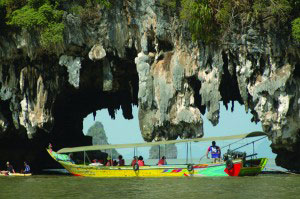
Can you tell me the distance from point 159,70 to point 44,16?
5707 mm

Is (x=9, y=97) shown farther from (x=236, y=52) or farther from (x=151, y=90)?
(x=236, y=52)

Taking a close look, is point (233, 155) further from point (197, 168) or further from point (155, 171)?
point (155, 171)

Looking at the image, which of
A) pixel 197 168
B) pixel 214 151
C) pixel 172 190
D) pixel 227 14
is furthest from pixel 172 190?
pixel 227 14

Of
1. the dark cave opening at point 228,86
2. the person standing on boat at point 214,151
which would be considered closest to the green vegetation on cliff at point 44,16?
the dark cave opening at point 228,86

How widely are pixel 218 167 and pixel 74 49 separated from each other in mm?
8580

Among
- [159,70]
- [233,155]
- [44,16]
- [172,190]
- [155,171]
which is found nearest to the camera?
[172,190]

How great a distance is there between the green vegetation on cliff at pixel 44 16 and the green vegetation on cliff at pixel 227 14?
4.21 meters

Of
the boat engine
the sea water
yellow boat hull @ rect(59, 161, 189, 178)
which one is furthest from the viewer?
yellow boat hull @ rect(59, 161, 189, 178)

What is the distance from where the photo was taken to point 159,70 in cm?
2686

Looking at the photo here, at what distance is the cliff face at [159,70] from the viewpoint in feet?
83.0

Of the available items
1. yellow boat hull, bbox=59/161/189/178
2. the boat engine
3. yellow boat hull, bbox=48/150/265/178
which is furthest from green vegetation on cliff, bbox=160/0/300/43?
yellow boat hull, bbox=59/161/189/178

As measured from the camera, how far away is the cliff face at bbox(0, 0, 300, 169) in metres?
25.3

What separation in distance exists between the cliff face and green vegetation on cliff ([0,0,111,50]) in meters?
0.46

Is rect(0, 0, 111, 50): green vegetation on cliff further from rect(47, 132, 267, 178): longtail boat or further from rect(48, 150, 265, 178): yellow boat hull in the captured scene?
rect(48, 150, 265, 178): yellow boat hull
